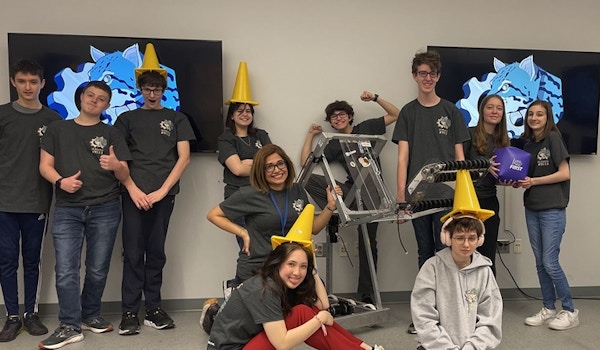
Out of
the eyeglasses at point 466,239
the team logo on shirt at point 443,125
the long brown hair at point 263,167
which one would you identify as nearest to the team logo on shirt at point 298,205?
the long brown hair at point 263,167

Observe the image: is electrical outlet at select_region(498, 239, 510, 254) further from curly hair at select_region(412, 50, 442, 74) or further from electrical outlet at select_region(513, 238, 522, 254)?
curly hair at select_region(412, 50, 442, 74)

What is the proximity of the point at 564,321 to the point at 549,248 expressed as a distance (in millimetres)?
458

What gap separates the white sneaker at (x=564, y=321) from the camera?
10.3 ft

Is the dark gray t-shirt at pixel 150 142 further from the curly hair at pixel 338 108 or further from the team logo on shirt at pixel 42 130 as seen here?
the curly hair at pixel 338 108

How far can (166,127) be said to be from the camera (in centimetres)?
320

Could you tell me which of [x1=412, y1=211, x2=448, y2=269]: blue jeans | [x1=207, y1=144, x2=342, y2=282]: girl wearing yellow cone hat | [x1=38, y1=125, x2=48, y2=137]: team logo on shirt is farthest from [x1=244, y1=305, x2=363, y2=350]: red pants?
[x1=38, y1=125, x2=48, y2=137]: team logo on shirt

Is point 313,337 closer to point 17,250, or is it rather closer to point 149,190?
point 149,190

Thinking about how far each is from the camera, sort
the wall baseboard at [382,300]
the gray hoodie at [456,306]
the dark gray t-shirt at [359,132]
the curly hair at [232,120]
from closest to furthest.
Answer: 1. the gray hoodie at [456,306]
2. the curly hair at [232,120]
3. the wall baseboard at [382,300]
4. the dark gray t-shirt at [359,132]

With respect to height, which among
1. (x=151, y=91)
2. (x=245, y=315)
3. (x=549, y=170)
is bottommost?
(x=245, y=315)

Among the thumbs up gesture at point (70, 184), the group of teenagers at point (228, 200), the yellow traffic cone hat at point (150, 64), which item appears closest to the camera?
the group of teenagers at point (228, 200)

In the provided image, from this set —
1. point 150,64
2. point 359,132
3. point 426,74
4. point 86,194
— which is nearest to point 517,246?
point 359,132

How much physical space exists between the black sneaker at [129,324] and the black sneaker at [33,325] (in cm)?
46

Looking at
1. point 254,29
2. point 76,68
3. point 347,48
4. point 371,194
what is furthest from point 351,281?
point 76,68

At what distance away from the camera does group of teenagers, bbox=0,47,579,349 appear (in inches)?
90.7
